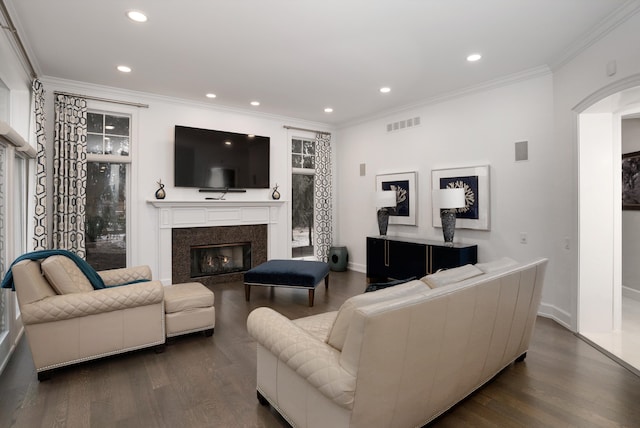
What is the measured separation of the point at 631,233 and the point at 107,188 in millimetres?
7423

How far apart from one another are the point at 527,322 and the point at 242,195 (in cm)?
460

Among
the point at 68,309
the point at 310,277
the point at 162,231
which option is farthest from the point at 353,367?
the point at 162,231

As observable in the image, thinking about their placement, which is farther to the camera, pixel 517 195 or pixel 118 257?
pixel 118 257

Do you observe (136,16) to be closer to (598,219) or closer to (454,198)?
(454,198)

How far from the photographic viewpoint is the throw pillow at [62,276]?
2.63 metres

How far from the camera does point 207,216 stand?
5.50 meters

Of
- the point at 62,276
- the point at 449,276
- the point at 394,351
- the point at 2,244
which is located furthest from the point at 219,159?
the point at 394,351

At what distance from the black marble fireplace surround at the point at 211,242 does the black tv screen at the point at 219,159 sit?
28.1 inches

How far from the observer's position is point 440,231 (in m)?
5.16

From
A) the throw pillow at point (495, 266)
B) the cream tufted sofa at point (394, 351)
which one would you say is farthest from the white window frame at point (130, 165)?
the throw pillow at point (495, 266)

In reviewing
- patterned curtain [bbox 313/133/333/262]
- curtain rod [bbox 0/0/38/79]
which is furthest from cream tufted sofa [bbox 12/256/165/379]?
patterned curtain [bbox 313/133/333/262]

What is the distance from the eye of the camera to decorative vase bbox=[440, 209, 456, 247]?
4.67 m

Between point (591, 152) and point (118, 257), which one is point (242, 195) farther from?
point (591, 152)

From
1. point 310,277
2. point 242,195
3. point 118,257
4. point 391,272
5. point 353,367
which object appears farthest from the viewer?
point 242,195
